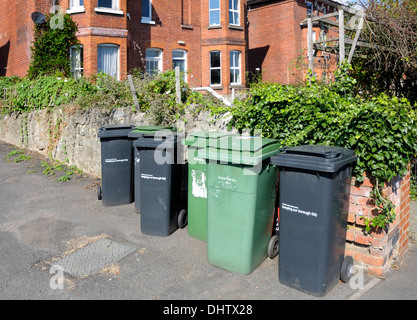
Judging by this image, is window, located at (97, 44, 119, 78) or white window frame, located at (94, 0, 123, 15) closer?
white window frame, located at (94, 0, 123, 15)

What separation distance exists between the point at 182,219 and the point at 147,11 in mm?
15000

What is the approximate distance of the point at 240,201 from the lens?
4.29 meters

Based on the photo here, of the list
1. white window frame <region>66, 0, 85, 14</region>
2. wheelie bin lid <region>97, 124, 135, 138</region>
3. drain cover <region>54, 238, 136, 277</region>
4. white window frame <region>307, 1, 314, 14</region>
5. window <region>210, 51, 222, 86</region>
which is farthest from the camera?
white window frame <region>307, 1, 314, 14</region>

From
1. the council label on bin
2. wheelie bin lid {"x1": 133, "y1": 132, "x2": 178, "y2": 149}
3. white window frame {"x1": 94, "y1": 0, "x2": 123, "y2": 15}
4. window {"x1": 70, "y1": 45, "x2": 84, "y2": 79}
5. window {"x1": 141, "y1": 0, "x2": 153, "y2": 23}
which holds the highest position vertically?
window {"x1": 141, "y1": 0, "x2": 153, "y2": 23}

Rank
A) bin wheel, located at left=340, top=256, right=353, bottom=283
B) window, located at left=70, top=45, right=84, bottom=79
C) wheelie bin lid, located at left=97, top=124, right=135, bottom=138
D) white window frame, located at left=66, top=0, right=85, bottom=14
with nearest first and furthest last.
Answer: bin wheel, located at left=340, top=256, right=353, bottom=283 < wheelie bin lid, located at left=97, top=124, right=135, bottom=138 < white window frame, located at left=66, top=0, right=85, bottom=14 < window, located at left=70, top=45, right=84, bottom=79

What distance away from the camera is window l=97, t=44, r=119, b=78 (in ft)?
53.0

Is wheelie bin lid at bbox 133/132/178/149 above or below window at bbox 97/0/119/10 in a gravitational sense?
below

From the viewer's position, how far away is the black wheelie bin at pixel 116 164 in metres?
6.73

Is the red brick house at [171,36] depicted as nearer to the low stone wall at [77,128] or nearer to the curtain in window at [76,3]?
the curtain in window at [76,3]

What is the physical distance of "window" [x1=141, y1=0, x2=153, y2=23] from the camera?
1797 cm

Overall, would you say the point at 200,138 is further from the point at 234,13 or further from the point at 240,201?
the point at 234,13

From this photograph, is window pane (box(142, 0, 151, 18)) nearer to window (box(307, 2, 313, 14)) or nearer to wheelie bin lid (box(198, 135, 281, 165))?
window (box(307, 2, 313, 14))

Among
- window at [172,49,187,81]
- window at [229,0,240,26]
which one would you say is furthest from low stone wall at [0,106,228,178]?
window at [229,0,240,26]

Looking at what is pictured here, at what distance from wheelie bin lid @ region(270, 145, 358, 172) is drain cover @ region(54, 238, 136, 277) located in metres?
2.43
